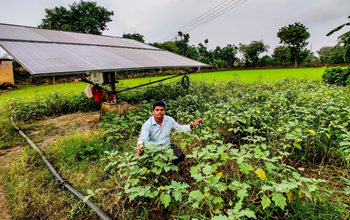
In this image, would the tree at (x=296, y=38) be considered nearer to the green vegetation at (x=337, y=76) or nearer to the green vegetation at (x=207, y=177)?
the green vegetation at (x=337, y=76)

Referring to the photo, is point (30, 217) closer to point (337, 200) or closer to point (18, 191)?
point (18, 191)

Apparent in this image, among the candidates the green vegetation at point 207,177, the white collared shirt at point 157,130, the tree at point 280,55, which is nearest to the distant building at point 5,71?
the green vegetation at point 207,177

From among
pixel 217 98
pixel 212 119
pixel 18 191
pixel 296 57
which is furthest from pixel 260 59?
pixel 18 191

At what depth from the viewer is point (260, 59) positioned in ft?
99.3

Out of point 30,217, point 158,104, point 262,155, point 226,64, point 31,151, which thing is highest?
point 226,64

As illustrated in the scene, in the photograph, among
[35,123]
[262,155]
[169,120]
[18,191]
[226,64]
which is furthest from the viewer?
[226,64]

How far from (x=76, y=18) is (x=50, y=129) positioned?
978 inches

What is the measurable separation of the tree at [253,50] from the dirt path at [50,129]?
1179 inches

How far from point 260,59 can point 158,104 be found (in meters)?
32.0

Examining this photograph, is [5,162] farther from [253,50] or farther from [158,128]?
[253,50]

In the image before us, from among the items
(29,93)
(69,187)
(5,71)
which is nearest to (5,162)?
(69,187)

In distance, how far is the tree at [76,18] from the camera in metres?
23.6

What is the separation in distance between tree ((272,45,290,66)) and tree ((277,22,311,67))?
1.19m

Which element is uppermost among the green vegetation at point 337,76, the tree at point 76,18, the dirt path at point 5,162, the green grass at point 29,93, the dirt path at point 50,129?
the tree at point 76,18
